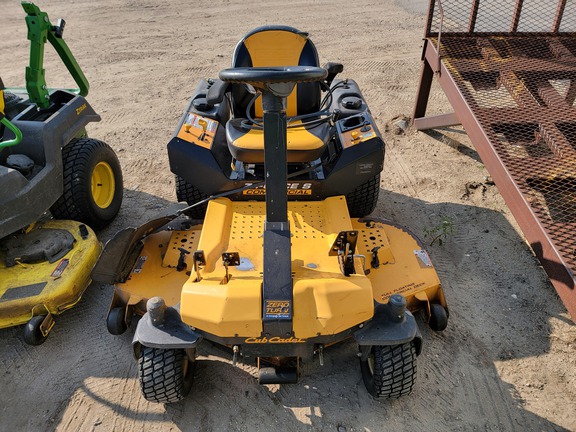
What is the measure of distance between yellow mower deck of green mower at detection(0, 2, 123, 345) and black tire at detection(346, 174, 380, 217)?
1693 millimetres

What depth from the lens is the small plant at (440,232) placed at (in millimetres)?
3537

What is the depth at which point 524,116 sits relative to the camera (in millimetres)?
3320

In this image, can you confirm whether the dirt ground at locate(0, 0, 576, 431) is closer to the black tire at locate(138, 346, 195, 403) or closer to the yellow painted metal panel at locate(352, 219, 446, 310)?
the black tire at locate(138, 346, 195, 403)

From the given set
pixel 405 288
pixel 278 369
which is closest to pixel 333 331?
pixel 278 369

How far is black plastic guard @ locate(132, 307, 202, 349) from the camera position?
212 centimetres

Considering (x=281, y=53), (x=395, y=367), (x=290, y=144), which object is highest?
(x=281, y=53)

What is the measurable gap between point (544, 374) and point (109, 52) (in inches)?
276

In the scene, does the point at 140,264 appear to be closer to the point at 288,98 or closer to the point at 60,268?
the point at 60,268

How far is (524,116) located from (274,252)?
2.23 meters

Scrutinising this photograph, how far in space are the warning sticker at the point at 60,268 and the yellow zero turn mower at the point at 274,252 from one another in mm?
373

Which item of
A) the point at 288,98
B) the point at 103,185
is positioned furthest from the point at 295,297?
the point at 103,185

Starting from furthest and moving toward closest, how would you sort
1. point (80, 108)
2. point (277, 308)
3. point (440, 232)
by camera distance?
point (440, 232) < point (80, 108) < point (277, 308)

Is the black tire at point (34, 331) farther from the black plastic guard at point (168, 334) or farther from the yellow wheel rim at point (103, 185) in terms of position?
the yellow wheel rim at point (103, 185)

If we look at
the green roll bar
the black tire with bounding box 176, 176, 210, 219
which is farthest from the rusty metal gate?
the green roll bar
